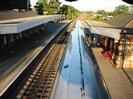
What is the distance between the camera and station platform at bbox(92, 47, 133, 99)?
14.6 m

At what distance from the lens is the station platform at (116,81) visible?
14602 mm

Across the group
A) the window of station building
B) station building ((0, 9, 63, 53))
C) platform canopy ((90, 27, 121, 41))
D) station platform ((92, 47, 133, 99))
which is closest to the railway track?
station building ((0, 9, 63, 53))

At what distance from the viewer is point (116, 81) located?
677 inches

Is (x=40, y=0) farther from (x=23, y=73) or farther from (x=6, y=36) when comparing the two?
(x=23, y=73)

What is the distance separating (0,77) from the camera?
15727 millimetres

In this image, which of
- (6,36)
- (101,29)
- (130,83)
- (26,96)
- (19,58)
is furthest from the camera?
(6,36)

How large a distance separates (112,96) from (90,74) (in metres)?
5.83

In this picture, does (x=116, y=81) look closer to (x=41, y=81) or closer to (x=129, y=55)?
(x=129, y=55)

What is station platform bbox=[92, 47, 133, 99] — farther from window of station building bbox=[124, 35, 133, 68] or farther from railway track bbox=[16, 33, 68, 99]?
railway track bbox=[16, 33, 68, 99]

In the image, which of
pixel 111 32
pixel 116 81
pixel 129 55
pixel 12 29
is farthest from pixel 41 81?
pixel 129 55

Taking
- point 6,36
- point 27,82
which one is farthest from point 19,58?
point 27,82

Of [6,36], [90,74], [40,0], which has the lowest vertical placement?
[90,74]

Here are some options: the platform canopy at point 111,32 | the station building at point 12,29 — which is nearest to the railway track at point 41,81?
the station building at point 12,29

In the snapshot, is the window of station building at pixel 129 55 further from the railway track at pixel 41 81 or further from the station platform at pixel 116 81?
the railway track at pixel 41 81
